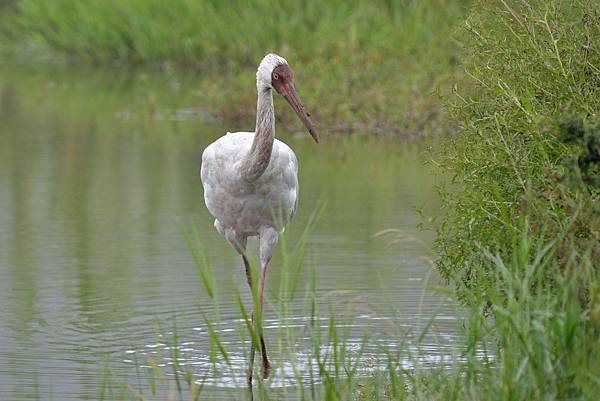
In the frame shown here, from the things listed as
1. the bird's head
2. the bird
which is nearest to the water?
the bird

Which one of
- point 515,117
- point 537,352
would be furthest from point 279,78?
point 537,352

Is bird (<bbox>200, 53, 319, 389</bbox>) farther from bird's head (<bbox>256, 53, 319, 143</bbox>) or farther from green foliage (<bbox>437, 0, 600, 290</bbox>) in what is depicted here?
green foliage (<bbox>437, 0, 600, 290</bbox>)

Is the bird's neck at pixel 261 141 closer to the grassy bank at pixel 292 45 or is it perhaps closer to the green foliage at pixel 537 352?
the green foliage at pixel 537 352

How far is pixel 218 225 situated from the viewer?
321 inches

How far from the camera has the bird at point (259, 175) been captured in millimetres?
7578

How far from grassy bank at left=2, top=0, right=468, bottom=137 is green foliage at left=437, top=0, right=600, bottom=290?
18.3 feet

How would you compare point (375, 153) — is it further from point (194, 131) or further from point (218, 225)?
point (218, 225)

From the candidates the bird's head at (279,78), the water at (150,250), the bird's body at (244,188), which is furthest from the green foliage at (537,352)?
the bird's body at (244,188)

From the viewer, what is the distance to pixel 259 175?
770 centimetres

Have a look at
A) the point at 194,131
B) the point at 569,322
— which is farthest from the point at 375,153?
the point at 569,322

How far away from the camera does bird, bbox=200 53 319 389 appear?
24.9 feet

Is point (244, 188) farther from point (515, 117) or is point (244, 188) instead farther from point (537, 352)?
point (537, 352)

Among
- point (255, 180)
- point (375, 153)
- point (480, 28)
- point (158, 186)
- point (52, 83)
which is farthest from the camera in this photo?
point (52, 83)

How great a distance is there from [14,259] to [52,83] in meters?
13.9
